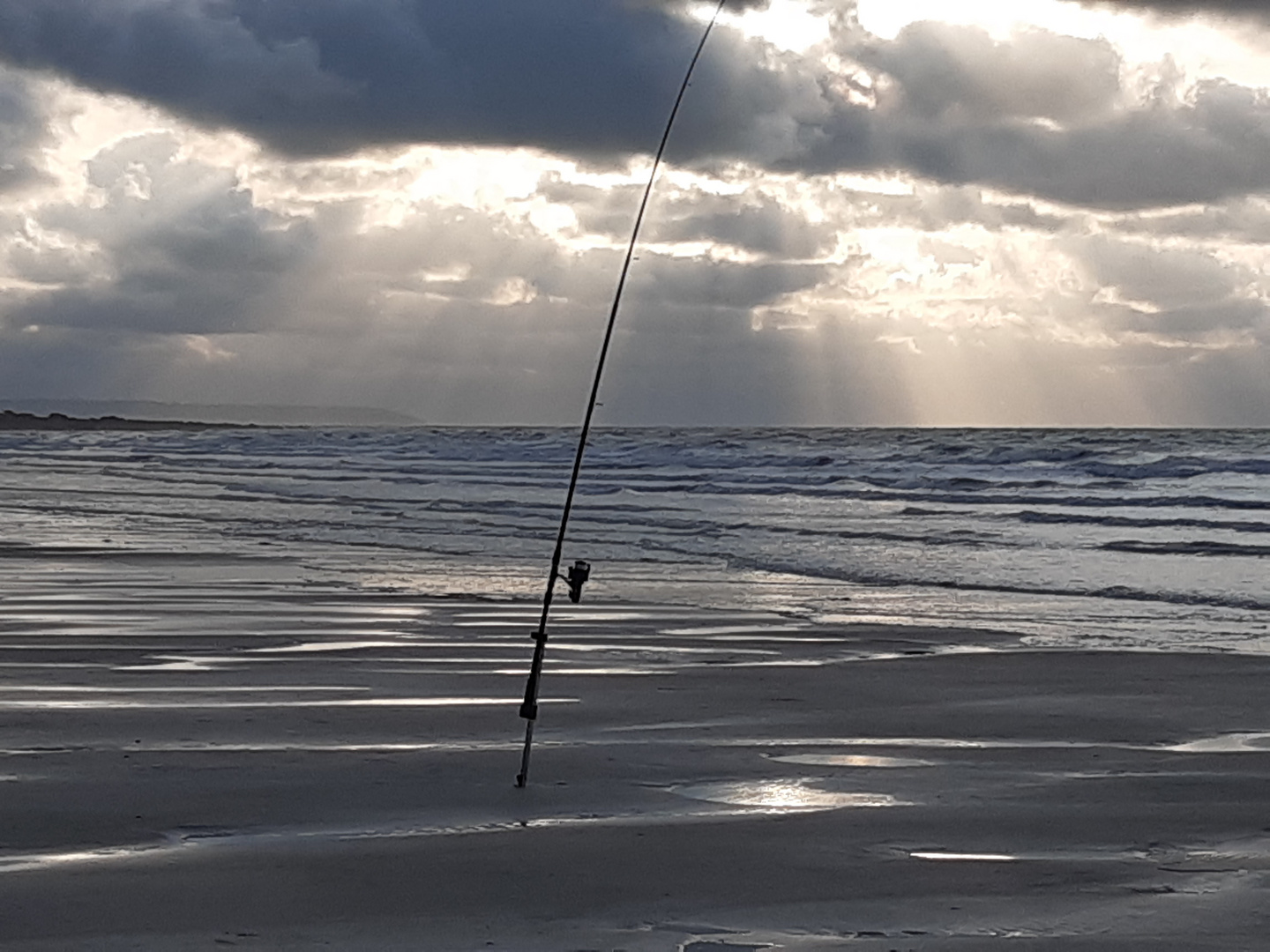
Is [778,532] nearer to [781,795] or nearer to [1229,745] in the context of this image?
[1229,745]

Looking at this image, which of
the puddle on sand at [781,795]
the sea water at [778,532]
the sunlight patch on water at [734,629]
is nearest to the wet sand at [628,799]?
the puddle on sand at [781,795]

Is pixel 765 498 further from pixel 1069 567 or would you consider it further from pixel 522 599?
pixel 522 599

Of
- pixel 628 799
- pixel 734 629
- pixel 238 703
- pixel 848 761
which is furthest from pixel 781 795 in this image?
pixel 734 629

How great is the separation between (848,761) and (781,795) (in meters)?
0.79

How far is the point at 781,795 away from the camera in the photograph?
220 inches

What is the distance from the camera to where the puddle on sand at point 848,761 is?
6234 millimetres

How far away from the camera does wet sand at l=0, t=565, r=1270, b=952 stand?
13.3 ft

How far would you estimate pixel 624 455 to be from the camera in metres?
55.0

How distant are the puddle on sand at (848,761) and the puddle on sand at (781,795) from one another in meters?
0.39

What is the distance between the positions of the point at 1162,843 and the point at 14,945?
125 inches

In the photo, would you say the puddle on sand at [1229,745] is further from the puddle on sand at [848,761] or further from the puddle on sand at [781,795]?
the puddle on sand at [781,795]

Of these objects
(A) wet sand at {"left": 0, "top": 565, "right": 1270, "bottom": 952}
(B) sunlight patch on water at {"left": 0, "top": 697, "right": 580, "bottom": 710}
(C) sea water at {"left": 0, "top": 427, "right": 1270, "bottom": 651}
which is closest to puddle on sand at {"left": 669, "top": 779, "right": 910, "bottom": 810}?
(A) wet sand at {"left": 0, "top": 565, "right": 1270, "bottom": 952}

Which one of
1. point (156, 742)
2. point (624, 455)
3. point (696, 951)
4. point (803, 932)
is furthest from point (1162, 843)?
point (624, 455)

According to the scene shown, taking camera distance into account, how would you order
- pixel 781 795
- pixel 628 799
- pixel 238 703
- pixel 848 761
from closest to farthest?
pixel 628 799 → pixel 781 795 → pixel 848 761 → pixel 238 703
